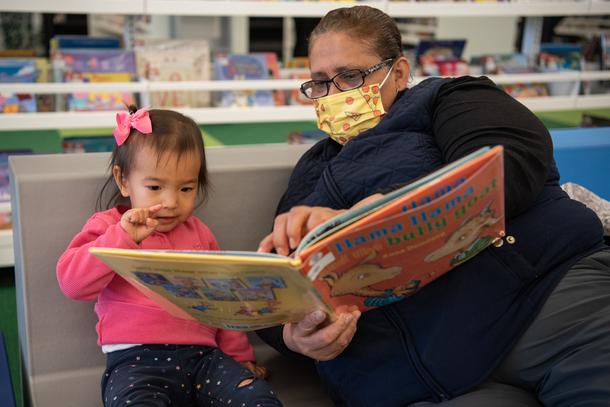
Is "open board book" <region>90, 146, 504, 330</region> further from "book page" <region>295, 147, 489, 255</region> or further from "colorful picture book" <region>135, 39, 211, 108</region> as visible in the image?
"colorful picture book" <region>135, 39, 211, 108</region>

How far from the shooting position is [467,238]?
3.83 feet

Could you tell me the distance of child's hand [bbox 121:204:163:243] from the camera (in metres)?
1.43

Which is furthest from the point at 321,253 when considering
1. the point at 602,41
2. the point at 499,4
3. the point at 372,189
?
the point at 602,41

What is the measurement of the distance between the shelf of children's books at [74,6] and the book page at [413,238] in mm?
2318

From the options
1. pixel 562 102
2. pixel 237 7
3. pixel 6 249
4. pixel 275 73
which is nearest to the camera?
pixel 6 249

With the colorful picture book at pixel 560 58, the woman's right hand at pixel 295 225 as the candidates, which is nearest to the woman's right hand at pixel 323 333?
the woman's right hand at pixel 295 225

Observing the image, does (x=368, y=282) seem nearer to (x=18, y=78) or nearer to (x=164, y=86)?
(x=164, y=86)

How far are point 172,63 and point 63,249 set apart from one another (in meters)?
2.19

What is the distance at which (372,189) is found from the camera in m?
1.44

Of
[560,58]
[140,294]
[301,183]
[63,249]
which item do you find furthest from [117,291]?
[560,58]

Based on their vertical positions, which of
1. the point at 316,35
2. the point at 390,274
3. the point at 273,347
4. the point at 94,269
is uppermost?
the point at 316,35

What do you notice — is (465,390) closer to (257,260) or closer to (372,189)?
(372,189)

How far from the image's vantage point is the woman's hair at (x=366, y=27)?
1.61 meters

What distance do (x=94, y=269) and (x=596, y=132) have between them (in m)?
1.63
